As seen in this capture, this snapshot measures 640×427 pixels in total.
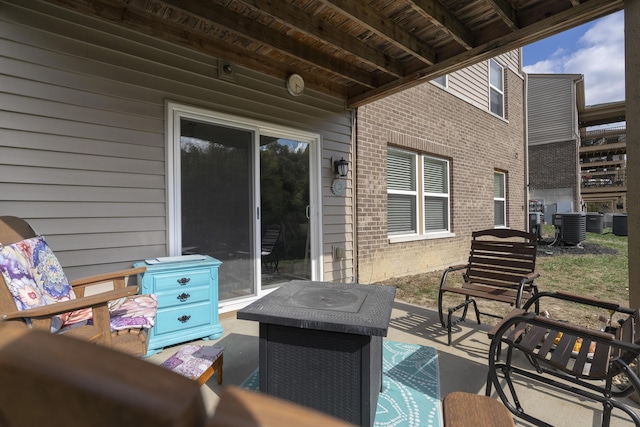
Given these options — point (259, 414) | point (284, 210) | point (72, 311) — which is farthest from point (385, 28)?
point (259, 414)

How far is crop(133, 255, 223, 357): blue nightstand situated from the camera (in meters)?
2.62

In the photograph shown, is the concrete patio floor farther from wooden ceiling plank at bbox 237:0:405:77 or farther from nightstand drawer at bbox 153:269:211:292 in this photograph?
wooden ceiling plank at bbox 237:0:405:77

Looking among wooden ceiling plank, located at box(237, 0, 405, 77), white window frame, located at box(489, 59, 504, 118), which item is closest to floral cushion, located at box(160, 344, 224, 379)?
wooden ceiling plank, located at box(237, 0, 405, 77)

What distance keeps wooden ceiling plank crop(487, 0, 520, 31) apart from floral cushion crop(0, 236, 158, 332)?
3573 millimetres

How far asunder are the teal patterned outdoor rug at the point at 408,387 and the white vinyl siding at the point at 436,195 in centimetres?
382

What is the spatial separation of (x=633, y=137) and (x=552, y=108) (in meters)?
18.0

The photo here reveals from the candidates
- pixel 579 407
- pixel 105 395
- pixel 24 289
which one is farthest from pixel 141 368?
pixel 579 407

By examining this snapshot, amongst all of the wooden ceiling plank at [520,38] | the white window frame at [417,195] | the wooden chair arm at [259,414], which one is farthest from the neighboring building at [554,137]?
the wooden chair arm at [259,414]

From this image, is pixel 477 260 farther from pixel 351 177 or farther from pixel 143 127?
pixel 143 127

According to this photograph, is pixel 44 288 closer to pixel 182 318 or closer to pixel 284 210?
pixel 182 318

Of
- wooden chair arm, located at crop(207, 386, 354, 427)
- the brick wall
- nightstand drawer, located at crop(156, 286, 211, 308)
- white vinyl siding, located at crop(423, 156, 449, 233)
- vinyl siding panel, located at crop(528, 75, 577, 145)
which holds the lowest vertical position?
nightstand drawer, located at crop(156, 286, 211, 308)

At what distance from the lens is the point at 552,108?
16234 millimetres

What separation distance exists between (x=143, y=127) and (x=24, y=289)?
1.67 m

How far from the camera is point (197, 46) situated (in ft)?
10.4
